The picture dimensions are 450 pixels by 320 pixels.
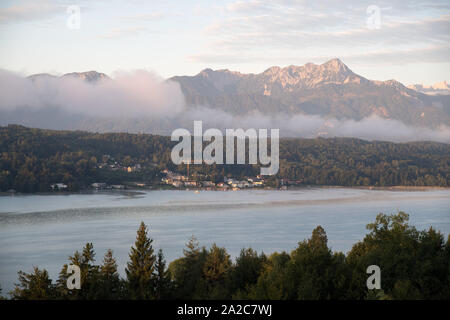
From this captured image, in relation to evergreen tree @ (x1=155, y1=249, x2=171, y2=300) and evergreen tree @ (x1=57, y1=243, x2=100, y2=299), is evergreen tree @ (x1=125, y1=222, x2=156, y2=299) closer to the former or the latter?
evergreen tree @ (x1=155, y1=249, x2=171, y2=300)

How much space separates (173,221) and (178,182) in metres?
32.6

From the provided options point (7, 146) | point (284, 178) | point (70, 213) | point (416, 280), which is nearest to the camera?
point (416, 280)

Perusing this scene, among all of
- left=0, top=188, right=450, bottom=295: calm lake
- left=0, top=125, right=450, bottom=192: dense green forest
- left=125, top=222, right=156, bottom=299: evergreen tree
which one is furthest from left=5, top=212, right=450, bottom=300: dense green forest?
left=0, top=125, right=450, bottom=192: dense green forest

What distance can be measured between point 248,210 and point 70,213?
561 inches

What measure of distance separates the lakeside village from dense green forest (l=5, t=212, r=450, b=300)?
51069 mm

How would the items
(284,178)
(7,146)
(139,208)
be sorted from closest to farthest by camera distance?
(139,208) → (7,146) → (284,178)

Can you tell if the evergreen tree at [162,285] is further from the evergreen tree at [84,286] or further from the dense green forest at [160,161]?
the dense green forest at [160,161]

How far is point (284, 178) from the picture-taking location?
79250 millimetres

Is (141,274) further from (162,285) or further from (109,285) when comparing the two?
(109,285)

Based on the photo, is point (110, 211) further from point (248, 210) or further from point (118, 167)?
point (118, 167)

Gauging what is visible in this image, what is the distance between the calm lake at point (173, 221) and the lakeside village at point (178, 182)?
8703mm

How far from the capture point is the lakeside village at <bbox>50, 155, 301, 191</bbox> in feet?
219

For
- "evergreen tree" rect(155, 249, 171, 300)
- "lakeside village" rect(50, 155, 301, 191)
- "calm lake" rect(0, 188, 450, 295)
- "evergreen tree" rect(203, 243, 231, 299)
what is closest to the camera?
"evergreen tree" rect(155, 249, 171, 300)
